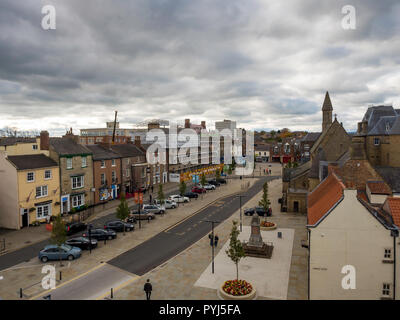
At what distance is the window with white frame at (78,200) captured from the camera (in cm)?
4561

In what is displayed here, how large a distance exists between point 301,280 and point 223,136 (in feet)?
328

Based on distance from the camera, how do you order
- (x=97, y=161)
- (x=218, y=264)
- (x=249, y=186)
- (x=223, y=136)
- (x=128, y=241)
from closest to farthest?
→ 1. (x=218, y=264)
2. (x=128, y=241)
3. (x=97, y=161)
4. (x=249, y=186)
5. (x=223, y=136)

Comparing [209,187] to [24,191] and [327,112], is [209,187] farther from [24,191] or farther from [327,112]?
[24,191]

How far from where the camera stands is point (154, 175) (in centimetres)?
6769

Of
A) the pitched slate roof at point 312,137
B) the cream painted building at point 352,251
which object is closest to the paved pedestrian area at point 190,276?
the cream painted building at point 352,251

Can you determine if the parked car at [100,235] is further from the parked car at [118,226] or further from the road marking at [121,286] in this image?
the road marking at [121,286]

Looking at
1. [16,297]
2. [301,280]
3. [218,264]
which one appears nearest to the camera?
[16,297]

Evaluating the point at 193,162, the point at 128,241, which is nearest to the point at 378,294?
the point at 128,241

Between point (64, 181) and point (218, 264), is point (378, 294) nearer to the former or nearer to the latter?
point (218, 264)

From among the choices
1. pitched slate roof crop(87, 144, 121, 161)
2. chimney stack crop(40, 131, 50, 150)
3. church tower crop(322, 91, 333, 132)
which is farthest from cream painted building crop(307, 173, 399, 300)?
church tower crop(322, 91, 333, 132)

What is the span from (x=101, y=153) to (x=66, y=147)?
853 cm

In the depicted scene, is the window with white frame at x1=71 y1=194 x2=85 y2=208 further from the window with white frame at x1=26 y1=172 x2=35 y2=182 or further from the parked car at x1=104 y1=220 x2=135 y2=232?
the parked car at x1=104 y1=220 x2=135 y2=232

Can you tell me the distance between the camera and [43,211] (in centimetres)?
4028

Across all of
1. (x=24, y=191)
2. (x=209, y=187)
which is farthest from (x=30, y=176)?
(x=209, y=187)
